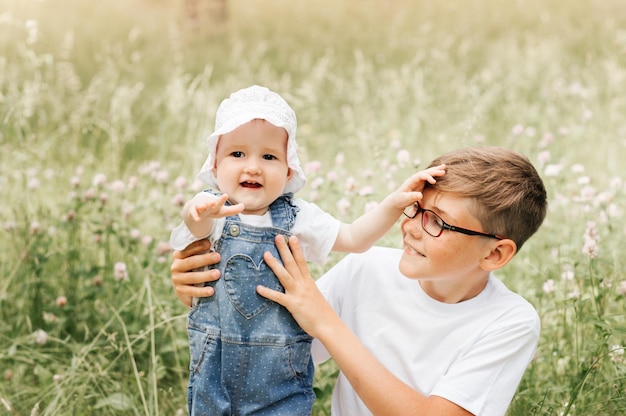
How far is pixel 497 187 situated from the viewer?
1.93 metres

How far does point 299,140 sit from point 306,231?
9.88 feet

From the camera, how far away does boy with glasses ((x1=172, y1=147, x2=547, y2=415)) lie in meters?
1.87

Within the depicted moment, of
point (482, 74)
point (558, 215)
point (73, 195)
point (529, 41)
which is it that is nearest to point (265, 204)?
point (73, 195)

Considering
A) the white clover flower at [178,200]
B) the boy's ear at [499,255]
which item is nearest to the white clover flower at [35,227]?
→ the white clover flower at [178,200]

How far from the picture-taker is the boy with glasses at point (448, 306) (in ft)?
6.14

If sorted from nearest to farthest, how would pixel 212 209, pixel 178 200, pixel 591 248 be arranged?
1. pixel 212 209
2. pixel 591 248
3. pixel 178 200

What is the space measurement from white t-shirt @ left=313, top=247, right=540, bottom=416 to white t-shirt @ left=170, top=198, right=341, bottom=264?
0.18 m

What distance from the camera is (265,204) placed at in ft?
6.39

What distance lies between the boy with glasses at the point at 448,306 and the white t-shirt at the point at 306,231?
0.05 m

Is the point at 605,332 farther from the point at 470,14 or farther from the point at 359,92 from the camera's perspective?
the point at 470,14

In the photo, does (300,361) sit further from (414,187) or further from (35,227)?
(35,227)

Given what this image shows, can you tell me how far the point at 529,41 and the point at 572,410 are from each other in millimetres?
4376

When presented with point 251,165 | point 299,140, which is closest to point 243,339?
point 251,165

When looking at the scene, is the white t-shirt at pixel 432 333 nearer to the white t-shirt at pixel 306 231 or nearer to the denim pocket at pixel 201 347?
the white t-shirt at pixel 306 231
